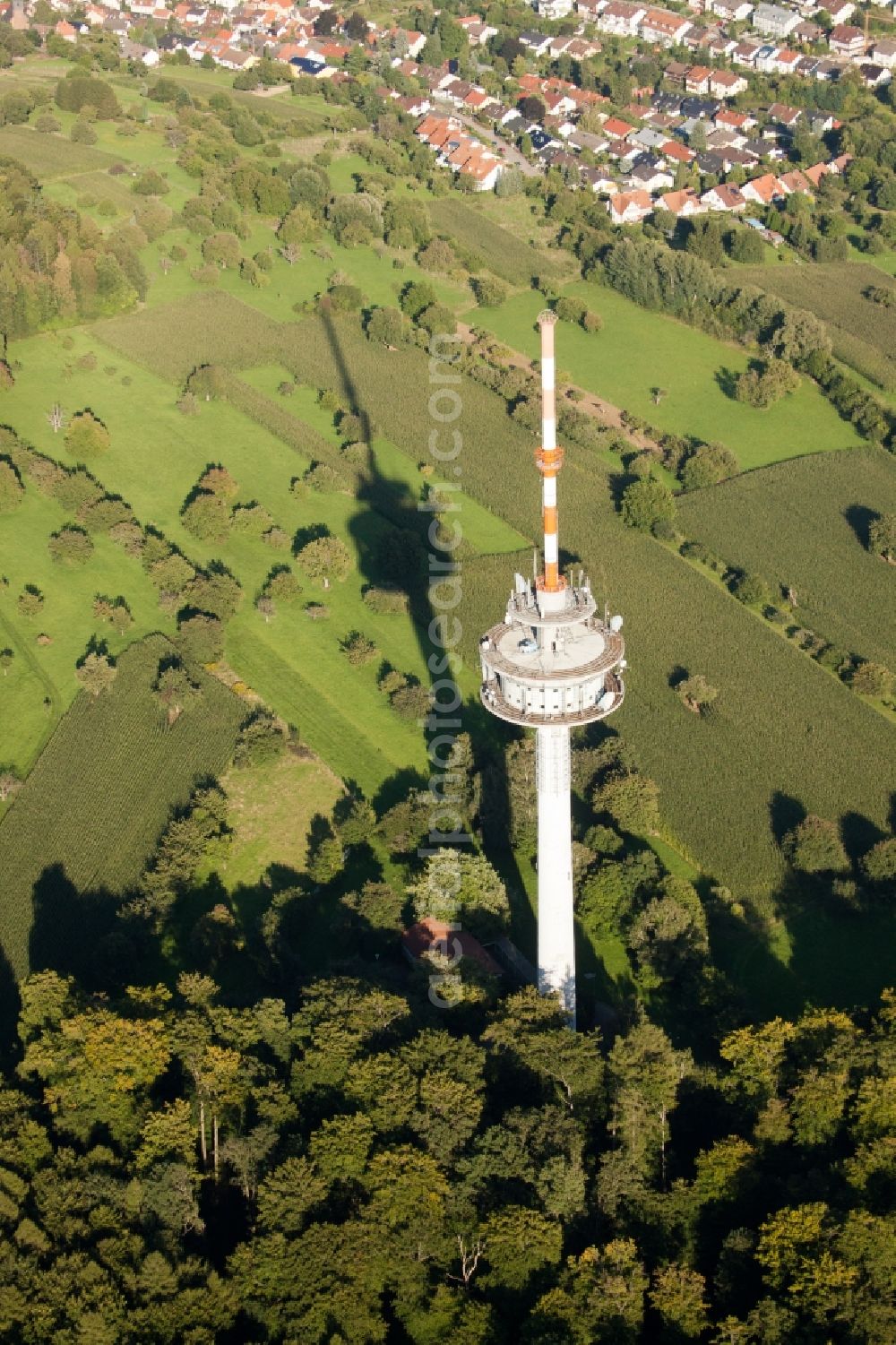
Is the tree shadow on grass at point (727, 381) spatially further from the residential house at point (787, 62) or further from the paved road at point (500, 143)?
the residential house at point (787, 62)

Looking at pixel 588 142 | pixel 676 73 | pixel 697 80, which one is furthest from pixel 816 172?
pixel 676 73

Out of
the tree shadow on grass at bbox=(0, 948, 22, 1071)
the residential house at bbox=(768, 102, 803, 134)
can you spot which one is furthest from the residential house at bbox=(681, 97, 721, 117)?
the tree shadow on grass at bbox=(0, 948, 22, 1071)

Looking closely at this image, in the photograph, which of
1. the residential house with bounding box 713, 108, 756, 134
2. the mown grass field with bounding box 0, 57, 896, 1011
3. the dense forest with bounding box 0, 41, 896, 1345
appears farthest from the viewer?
the residential house with bounding box 713, 108, 756, 134

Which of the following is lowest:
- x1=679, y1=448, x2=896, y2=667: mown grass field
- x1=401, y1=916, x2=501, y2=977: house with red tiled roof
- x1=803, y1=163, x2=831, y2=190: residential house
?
x1=401, y1=916, x2=501, y2=977: house with red tiled roof

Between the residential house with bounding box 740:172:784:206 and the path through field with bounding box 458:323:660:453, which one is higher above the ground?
the residential house with bounding box 740:172:784:206

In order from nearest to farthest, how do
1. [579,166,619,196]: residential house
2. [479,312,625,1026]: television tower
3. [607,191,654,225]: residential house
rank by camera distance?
[479,312,625,1026]: television tower, [607,191,654,225]: residential house, [579,166,619,196]: residential house

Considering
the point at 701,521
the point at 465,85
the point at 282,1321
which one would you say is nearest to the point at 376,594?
the point at 701,521

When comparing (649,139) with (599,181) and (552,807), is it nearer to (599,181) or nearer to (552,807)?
(599,181)

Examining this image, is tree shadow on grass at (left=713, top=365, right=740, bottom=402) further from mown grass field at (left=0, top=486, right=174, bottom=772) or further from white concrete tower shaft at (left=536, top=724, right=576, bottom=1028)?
white concrete tower shaft at (left=536, top=724, right=576, bottom=1028)
